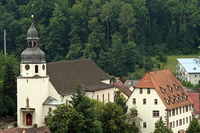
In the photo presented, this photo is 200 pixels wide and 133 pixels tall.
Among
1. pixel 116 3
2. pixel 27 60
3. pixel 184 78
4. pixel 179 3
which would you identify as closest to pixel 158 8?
pixel 179 3

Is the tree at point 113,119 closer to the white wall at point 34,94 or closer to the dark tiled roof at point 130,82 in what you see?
the white wall at point 34,94

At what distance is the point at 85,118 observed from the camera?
2891 inches

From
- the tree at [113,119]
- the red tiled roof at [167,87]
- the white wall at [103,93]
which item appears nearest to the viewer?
the tree at [113,119]

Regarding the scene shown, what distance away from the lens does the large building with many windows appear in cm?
8575

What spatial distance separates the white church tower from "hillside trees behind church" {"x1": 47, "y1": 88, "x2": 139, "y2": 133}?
8.87ft

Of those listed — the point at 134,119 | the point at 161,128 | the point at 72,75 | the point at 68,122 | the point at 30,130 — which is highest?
the point at 72,75

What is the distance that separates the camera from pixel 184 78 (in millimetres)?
131750

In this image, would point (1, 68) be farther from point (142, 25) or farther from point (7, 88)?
point (142, 25)

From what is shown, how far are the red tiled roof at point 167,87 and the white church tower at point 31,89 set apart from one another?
13.0 m

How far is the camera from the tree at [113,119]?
77.2 meters

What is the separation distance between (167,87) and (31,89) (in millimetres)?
17311

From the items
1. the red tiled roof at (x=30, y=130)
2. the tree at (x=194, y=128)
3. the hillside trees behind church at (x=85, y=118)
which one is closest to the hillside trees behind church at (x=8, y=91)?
the red tiled roof at (x=30, y=130)

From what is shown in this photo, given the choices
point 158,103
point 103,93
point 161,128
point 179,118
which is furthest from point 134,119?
point 179,118

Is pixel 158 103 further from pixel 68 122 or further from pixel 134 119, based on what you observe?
pixel 68 122
